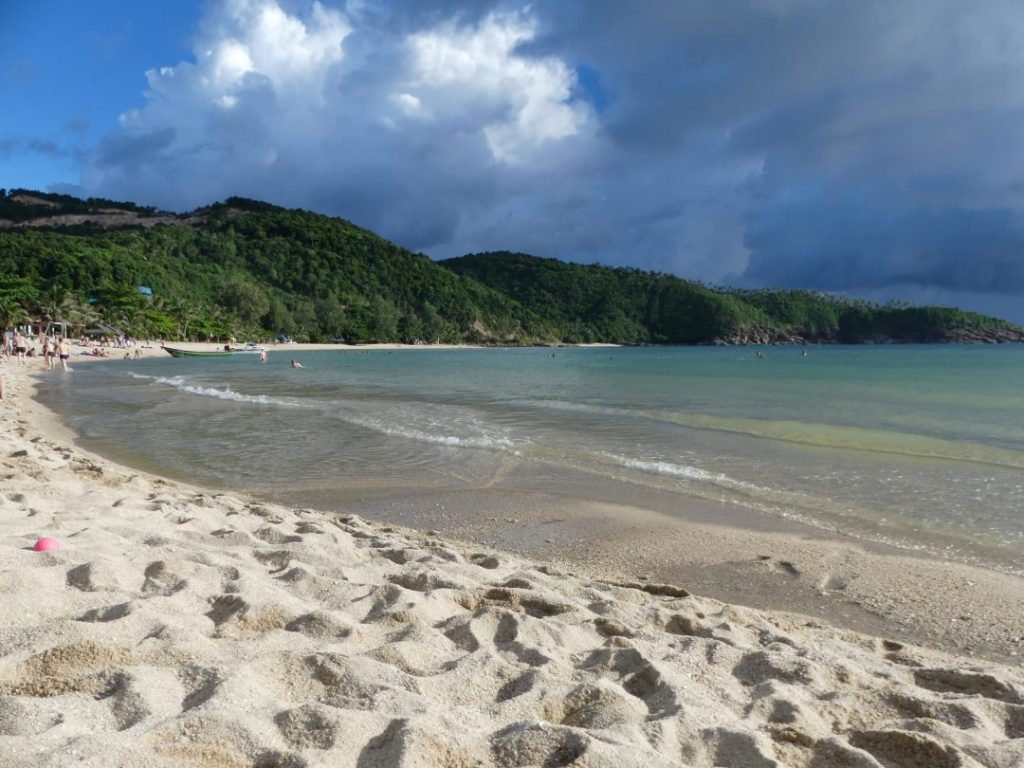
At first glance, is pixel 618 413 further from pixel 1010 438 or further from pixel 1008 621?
pixel 1008 621

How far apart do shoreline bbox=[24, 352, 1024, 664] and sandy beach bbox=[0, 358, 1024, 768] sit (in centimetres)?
5

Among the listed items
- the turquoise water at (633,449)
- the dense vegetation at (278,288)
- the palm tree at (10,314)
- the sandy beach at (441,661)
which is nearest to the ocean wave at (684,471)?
the turquoise water at (633,449)

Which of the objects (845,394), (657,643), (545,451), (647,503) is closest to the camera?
(657,643)

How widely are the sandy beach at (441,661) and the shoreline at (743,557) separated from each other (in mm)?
55

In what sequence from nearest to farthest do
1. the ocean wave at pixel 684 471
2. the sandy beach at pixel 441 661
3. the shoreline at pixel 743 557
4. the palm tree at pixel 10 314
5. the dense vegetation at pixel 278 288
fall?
the sandy beach at pixel 441 661, the shoreline at pixel 743 557, the ocean wave at pixel 684 471, the palm tree at pixel 10 314, the dense vegetation at pixel 278 288

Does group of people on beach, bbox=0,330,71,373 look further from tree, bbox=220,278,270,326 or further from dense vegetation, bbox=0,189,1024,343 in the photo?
tree, bbox=220,278,270,326

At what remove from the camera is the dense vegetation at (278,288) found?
292ft

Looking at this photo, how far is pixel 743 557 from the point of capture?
6359 millimetres

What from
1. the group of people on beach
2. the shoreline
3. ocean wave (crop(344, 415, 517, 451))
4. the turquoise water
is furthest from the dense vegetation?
the shoreline

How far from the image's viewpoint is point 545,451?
1227cm

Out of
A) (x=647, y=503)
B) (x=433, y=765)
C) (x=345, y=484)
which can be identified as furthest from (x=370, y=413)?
(x=433, y=765)

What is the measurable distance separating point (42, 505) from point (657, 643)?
217 inches

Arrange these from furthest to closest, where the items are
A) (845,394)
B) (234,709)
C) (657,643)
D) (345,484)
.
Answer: (845,394) < (345,484) < (657,643) < (234,709)

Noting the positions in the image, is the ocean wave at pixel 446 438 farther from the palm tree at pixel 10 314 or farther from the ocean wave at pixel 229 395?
the palm tree at pixel 10 314
